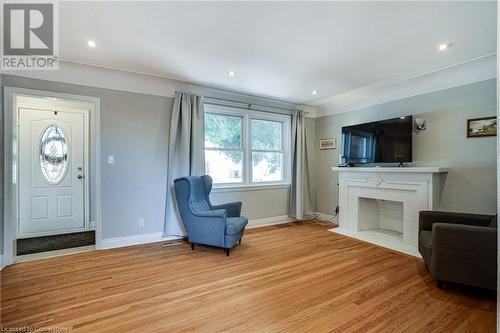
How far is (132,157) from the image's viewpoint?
3.44 meters

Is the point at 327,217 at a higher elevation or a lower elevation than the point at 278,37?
lower

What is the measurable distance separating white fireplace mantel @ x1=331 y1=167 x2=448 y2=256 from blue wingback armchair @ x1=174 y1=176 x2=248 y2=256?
1987 millimetres

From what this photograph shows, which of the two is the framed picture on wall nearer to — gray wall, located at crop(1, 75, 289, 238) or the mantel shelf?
the mantel shelf

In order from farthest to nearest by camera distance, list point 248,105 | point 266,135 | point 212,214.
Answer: point 266,135 < point 248,105 < point 212,214

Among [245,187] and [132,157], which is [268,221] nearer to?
[245,187]

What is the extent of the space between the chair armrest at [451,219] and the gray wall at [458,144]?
0.55 metres

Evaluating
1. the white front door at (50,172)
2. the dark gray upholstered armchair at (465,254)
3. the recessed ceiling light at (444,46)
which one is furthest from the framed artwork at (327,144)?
the white front door at (50,172)

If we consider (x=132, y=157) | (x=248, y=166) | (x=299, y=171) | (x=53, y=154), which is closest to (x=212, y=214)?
(x=132, y=157)

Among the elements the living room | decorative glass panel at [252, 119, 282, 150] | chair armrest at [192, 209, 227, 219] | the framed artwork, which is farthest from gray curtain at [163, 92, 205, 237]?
the framed artwork

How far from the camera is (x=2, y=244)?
2732 millimetres

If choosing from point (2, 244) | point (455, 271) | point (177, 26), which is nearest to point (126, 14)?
point (177, 26)

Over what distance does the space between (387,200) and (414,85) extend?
1766 millimetres

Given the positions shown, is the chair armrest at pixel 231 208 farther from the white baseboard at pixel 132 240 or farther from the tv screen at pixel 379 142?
the tv screen at pixel 379 142

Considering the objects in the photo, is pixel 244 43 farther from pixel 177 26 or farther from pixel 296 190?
pixel 296 190
